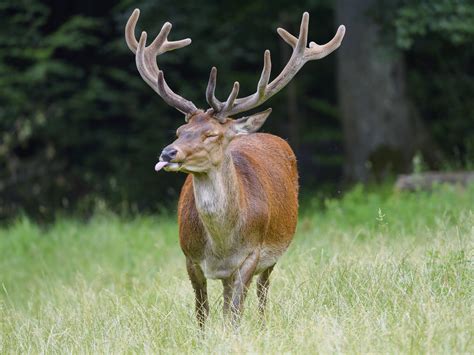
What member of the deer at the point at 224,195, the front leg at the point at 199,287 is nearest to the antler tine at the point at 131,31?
the deer at the point at 224,195

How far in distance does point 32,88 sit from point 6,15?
1.19 metres

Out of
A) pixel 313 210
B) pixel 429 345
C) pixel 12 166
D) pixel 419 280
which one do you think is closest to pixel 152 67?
pixel 419 280

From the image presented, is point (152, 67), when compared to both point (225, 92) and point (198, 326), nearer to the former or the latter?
point (198, 326)

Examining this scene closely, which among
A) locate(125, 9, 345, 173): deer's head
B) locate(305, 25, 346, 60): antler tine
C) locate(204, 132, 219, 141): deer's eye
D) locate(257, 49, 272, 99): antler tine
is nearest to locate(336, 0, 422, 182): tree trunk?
locate(305, 25, 346, 60): antler tine

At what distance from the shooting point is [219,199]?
621 cm

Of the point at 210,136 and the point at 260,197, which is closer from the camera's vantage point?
the point at 210,136

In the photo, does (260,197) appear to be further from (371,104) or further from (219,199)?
(371,104)

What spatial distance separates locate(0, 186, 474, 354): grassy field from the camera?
5.31 meters

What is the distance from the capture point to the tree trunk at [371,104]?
559 inches

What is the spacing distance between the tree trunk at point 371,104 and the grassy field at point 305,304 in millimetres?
3945

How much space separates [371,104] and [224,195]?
27.6 ft

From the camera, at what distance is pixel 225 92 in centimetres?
1641

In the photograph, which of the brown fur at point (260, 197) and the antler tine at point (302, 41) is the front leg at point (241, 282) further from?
the antler tine at point (302, 41)

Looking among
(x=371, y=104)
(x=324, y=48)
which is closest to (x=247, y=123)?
(x=324, y=48)
